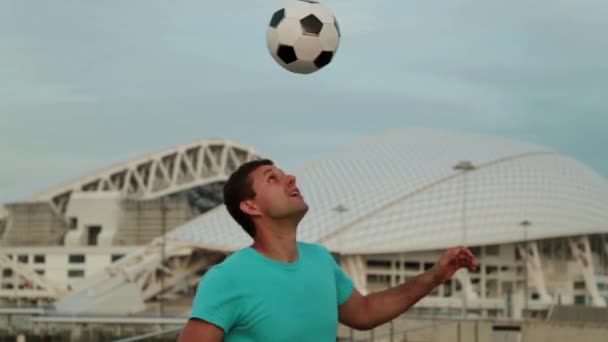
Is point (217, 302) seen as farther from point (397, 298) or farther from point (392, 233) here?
point (392, 233)

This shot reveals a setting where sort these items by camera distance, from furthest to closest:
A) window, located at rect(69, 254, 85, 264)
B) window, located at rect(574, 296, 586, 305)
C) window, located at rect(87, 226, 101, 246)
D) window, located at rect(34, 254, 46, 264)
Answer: window, located at rect(87, 226, 101, 246)
window, located at rect(34, 254, 46, 264)
window, located at rect(69, 254, 85, 264)
window, located at rect(574, 296, 586, 305)

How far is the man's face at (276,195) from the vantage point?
3840mm

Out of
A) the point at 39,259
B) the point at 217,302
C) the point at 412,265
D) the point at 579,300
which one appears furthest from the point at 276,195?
the point at 39,259

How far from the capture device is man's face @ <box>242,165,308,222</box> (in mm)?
3840

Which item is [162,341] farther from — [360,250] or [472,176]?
[472,176]

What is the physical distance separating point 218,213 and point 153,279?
745 centimetres

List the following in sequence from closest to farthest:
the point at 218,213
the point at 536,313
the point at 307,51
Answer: the point at 307,51 → the point at 536,313 → the point at 218,213

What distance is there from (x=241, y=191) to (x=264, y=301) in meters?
0.44

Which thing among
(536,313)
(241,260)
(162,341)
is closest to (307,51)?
(241,260)

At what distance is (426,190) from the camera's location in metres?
69.9

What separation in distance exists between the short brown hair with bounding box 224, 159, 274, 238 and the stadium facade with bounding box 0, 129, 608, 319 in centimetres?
5766

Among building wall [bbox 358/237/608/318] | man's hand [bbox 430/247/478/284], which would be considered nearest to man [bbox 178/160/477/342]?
man's hand [bbox 430/247/478/284]

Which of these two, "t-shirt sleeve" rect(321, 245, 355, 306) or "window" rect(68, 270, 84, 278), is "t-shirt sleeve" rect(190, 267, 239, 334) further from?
"window" rect(68, 270, 84, 278)

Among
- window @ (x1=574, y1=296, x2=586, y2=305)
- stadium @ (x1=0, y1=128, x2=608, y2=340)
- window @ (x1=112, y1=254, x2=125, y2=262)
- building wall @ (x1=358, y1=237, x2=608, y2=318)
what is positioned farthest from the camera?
window @ (x1=112, y1=254, x2=125, y2=262)
